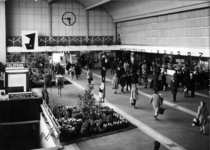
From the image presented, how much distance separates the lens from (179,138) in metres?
10.6

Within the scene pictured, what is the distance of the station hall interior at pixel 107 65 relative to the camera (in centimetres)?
1148

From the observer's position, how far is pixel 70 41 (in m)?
40.9

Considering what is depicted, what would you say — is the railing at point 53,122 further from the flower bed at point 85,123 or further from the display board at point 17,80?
the display board at point 17,80

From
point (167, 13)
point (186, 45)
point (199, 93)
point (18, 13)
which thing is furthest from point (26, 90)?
point (18, 13)

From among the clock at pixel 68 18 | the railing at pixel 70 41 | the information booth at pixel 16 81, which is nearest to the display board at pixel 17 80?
Result: the information booth at pixel 16 81

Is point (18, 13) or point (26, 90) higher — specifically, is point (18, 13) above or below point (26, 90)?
above

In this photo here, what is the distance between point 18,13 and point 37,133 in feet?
88.8

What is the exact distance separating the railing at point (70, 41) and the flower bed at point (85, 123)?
2656cm

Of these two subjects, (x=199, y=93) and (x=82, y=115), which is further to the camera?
(x=199, y=93)

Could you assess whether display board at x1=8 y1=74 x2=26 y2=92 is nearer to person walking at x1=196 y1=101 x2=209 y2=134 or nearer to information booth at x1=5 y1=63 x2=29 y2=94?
information booth at x1=5 y1=63 x2=29 y2=94

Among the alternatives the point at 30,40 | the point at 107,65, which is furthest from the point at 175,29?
the point at 30,40

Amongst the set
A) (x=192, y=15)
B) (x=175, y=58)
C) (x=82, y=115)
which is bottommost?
(x=82, y=115)

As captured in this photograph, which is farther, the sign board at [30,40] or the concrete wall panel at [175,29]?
the sign board at [30,40]

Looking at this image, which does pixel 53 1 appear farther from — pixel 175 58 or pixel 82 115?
pixel 82 115
